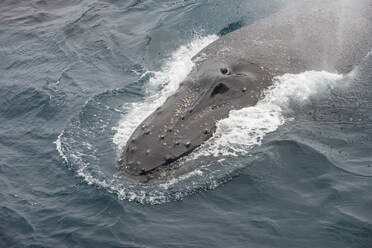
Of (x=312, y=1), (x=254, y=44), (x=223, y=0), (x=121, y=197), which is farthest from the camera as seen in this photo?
(x=223, y=0)

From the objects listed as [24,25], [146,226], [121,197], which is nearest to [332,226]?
[146,226]

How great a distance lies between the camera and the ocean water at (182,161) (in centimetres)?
1045

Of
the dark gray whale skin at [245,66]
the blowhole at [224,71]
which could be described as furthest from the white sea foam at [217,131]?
the blowhole at [224,71]

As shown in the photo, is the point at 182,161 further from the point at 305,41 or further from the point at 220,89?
the point at 305,41

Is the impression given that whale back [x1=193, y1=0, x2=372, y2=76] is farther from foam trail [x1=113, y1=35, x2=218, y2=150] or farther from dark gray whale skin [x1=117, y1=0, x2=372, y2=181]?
foam trail [x1=113, y1=35, x2=218, y2=150]

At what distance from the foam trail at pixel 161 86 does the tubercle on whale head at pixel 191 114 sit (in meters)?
0.90

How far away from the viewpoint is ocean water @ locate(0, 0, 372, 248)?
10.5m

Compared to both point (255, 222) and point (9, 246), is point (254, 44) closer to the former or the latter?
point (255, 222)

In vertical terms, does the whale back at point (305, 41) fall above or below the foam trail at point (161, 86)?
above

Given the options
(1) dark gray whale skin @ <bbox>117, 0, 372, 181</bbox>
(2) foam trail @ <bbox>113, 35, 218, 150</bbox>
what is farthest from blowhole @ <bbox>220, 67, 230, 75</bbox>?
(2) foam trail @ <bbox>113, 35, 218, 150</bbox>

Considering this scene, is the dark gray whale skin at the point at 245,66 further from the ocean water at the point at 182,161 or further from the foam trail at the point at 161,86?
the foam trail at the point at 161,86

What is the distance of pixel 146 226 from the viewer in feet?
34.8

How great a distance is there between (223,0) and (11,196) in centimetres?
1499

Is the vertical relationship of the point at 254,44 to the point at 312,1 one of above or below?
below
